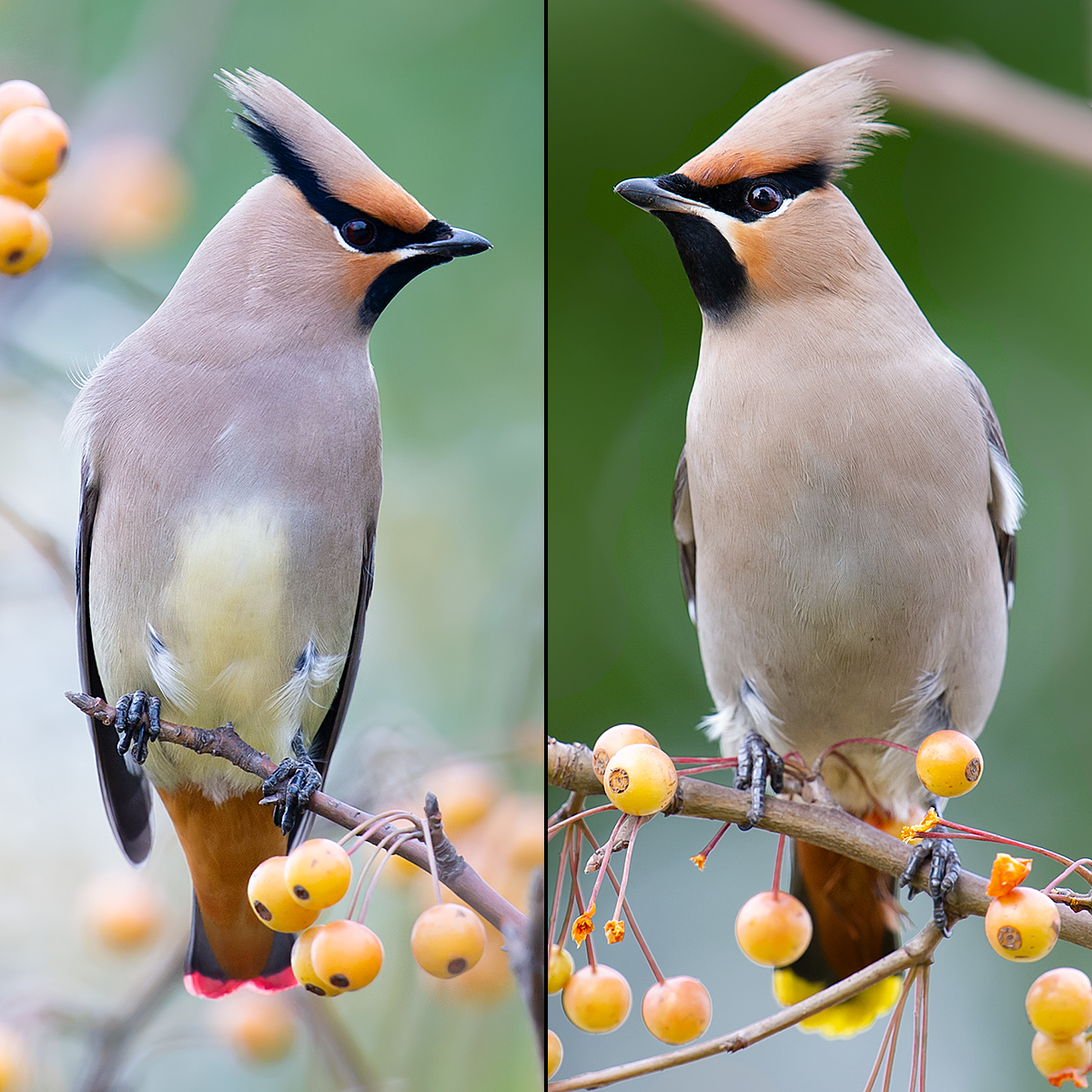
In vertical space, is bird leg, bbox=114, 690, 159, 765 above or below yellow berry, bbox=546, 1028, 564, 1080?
above

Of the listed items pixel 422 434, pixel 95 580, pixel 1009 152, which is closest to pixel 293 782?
pixel 95 580

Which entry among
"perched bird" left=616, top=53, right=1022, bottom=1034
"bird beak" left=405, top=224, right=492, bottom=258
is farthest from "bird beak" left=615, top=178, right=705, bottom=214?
"bird beak" left=405, top=224, right=492, bottom=258

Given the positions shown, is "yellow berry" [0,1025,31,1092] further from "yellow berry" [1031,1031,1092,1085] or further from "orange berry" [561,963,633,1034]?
"yellow berry" [1031,1031,1092,1085]

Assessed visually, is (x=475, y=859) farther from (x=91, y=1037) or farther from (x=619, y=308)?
(x=619, y=308)

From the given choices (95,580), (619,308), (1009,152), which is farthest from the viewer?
(619,308)

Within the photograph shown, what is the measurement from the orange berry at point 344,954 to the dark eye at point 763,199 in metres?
0.96

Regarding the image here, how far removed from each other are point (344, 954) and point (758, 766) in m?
0.51

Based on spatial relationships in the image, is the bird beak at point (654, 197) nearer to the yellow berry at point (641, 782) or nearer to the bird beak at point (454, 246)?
the bird beak at point (454, 246)

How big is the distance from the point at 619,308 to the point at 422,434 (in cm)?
34

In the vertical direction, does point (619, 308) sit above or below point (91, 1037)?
above

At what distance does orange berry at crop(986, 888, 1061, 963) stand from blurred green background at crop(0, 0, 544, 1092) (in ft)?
2.04

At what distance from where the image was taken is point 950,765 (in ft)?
4.21

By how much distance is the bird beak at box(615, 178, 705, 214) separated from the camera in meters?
1.55

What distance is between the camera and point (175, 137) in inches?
60.2
